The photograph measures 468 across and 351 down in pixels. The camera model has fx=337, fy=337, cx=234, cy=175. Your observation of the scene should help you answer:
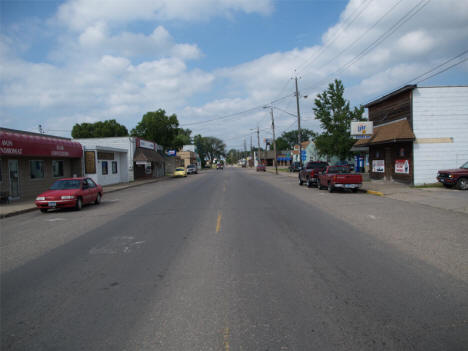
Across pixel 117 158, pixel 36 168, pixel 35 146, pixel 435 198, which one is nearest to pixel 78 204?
pixel 35 146

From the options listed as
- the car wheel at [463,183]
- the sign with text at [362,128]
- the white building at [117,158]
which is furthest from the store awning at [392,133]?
the white building at [117,158]

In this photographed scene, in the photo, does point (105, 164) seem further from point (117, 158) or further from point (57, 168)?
point (57, 168)

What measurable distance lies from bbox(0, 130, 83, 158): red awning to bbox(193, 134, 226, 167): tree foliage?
101m

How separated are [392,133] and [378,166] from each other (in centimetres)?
447

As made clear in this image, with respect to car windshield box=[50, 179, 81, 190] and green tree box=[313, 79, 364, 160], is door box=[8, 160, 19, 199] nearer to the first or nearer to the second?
car windshield box=[50, 179, 81, 190]

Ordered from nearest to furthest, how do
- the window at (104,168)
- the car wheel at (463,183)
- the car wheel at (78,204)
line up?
the car wheel at (78,204) → the car wheel at (463,183) → the window at (104,168)

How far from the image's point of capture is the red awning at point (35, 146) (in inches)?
721

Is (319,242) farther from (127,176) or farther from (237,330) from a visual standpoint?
(127,176)

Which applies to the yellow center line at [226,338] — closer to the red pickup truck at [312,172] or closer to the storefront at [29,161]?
the storefront at [29,161]

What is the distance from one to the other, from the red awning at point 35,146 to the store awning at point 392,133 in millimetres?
22248

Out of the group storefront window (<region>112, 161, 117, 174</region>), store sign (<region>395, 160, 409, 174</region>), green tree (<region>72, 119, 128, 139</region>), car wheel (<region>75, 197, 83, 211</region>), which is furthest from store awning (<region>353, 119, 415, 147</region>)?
green tree (<region>72, 119, 128, 139</region>)

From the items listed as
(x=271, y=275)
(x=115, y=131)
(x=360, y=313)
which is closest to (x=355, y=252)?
(x=271, y=275)

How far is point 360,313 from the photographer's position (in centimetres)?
407

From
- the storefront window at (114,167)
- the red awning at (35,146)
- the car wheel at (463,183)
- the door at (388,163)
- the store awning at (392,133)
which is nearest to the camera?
the car wheel at (463,183)
